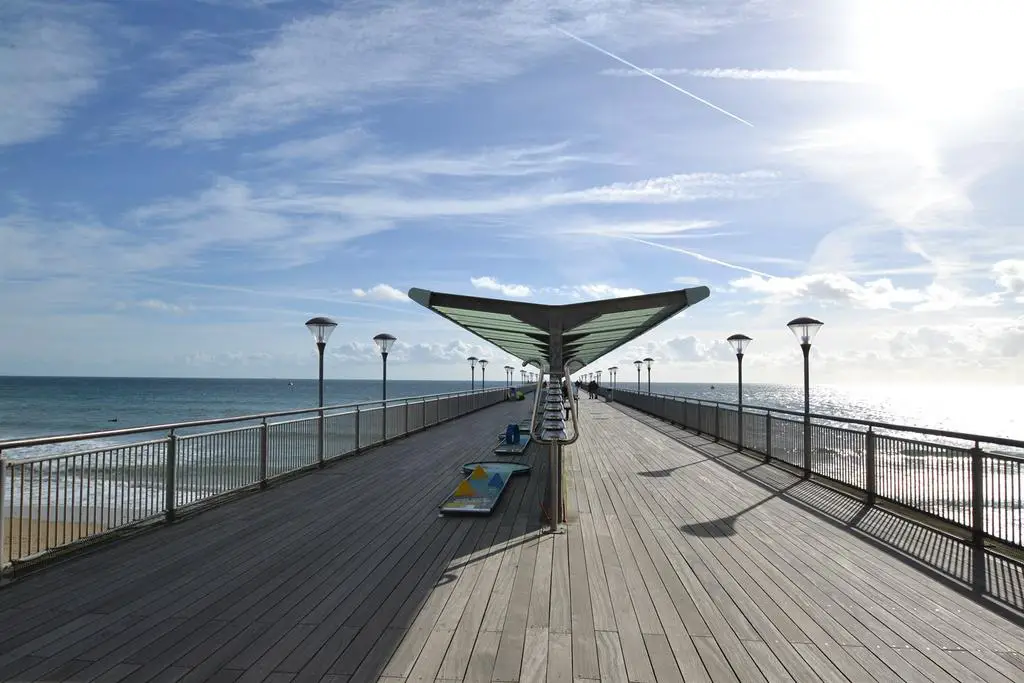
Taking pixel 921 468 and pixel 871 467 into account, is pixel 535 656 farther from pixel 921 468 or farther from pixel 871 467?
pixel 871 467

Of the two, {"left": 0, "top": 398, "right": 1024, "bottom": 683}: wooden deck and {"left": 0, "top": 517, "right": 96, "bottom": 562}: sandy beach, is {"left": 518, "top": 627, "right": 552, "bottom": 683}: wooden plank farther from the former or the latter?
{"left": 0, "top": 517, "right": 96, "bottom": 562}: sandy beach

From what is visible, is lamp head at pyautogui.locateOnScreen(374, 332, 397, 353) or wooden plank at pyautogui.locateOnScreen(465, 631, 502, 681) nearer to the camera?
wooden plank at pyautogui.locateOnScreen(465, 631, 502, 681)

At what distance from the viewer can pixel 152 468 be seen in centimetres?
649

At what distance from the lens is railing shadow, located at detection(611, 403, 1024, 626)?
4699 mm

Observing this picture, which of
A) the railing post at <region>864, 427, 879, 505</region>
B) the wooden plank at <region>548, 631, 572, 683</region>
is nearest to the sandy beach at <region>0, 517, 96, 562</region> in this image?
the wooden plank at <region>548, 631, 572, 683</region>

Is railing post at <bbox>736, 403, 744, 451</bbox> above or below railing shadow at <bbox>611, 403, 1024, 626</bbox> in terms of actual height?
above

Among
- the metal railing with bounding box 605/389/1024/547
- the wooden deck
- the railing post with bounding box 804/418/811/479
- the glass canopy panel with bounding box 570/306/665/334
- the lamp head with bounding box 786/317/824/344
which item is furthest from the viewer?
the lamp head with bounding box 786/317/824/344

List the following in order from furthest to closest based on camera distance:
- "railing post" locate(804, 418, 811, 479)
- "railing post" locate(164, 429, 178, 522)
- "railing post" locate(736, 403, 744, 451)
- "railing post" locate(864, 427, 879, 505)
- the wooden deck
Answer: "railing post" locate(736, 403, 744, 451) → "railing post" locate(804, 418, 811, 479) → "railing post" locate(864, 427, 879, 505) → "railing post" locate(164, 429, 178, 522) → the wooden deck

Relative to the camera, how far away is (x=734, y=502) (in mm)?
7949

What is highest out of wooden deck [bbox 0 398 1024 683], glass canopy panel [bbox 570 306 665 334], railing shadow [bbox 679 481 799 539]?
glass canopy panel [bbox 570 306 665 334]

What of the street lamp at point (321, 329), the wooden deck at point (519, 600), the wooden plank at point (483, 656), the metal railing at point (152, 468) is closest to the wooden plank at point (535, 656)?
the wooden deck at point (519, 600)

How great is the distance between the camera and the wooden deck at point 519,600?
3457 millimetres

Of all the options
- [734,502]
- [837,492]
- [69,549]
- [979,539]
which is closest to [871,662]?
[979,539]

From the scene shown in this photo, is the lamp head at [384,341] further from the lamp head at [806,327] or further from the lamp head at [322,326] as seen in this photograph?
the lamp head at [806,327]
